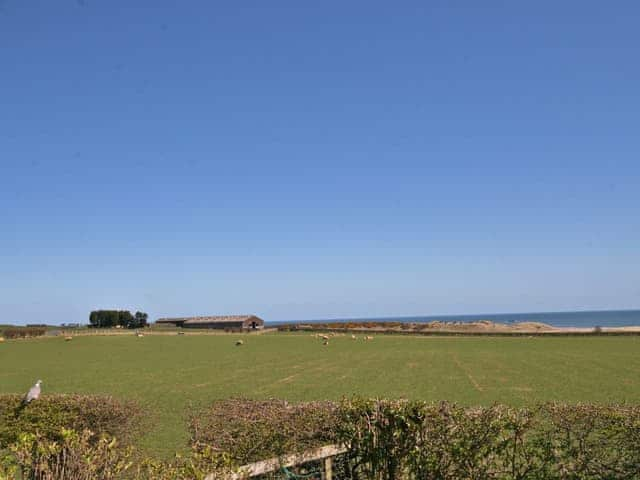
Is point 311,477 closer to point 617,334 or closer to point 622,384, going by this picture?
point 622,384

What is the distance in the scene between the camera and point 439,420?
6504 millimetres

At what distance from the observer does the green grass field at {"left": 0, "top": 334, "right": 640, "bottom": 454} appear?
21000 millimetres

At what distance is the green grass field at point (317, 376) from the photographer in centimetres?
2100

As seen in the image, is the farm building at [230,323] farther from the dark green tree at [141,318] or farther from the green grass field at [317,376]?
the green grass field at [317,376]

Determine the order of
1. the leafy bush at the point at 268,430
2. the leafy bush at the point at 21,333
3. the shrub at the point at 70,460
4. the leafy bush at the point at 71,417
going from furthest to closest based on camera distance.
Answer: the leafy bush at the point at 21,333 < the leafy bush at the point at 71,417 < the leafy bush at the point at 268,430 < the shrub at the point at 70,460

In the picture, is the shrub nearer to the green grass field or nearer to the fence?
the fence

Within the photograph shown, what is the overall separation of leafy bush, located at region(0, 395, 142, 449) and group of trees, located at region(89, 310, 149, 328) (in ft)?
391

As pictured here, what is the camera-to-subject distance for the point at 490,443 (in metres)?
6.39

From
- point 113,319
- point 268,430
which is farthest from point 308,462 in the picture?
point 113,319

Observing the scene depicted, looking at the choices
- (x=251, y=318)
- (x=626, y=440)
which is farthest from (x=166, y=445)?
(x=251, y=318)

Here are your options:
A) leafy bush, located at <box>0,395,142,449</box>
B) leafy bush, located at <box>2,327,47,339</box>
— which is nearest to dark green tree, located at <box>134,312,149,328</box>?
leafy bush, located at <box>2,327,47,339</box>

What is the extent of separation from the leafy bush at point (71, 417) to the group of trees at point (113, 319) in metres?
119

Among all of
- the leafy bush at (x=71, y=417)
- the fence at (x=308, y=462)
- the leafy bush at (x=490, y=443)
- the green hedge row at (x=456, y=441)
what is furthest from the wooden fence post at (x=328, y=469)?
the leafy bush at (x=71, y=417)

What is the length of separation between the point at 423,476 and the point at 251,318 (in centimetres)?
10159
